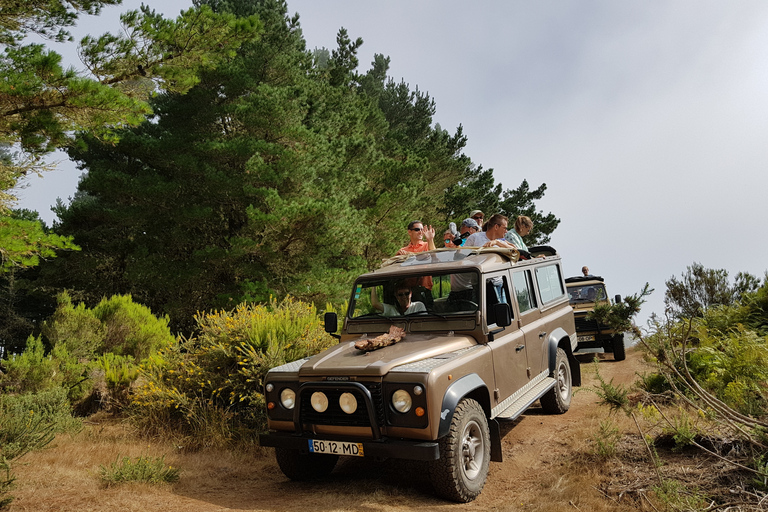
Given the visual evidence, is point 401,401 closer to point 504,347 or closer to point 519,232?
point 504,347

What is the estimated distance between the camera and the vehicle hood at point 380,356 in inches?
164

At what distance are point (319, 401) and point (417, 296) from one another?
171 centimetres

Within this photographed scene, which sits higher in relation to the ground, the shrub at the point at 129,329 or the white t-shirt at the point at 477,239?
the white t-shirt at the point at 477,239

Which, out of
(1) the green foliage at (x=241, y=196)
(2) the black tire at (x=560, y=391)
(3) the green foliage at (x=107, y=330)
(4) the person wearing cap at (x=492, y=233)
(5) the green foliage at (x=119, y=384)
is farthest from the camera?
(1) the green foliage at (x=241, y=196)

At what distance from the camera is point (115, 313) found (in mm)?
11641

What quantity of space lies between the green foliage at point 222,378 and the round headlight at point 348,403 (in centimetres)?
269

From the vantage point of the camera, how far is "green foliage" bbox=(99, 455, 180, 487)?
188 inches

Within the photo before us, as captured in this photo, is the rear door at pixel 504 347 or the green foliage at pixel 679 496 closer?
the green foliage at pixel 679 496

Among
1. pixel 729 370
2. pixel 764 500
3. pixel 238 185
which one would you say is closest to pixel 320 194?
pixel 238 185

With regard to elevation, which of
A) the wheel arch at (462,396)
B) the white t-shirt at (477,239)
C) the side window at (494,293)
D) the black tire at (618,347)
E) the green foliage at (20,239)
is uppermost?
the green foliage at (20,239)

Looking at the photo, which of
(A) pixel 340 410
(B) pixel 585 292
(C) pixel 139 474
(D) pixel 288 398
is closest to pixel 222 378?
(C) pixel 139 474

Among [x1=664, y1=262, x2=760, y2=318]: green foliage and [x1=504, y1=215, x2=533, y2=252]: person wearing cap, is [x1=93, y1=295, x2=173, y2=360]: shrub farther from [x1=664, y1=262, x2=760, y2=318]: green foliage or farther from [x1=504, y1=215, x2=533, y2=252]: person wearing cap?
[x1=664, y1=262, x2=760, y2=318]: green foliage

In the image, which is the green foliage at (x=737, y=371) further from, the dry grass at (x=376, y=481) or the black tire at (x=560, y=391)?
the black tire at (x=560, y=391)

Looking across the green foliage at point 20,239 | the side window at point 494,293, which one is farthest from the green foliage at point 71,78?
the side window at point 494,293
